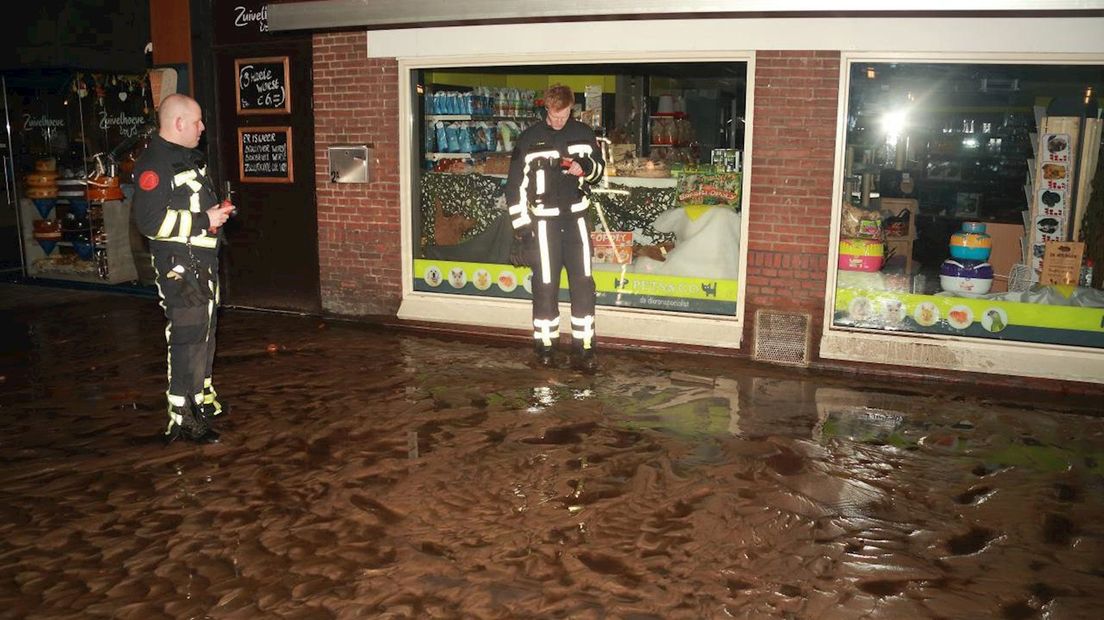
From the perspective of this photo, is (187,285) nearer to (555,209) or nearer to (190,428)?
(190,428)

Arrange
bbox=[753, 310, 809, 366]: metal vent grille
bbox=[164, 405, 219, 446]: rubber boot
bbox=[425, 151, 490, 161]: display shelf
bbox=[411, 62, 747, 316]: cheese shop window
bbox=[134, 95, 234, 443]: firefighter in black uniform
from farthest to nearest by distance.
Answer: bbox=[425, 151, 490, 161]: display shelf
bbox=[411, 62, 747, 316]: cheese shop window
bbox=[753, 310, 809, 366]: metal vent grille
bbox=[164, 405, 219, 446]: rubber boot
bbox=[134, 95, 234, 443]: firefighter in black uniform

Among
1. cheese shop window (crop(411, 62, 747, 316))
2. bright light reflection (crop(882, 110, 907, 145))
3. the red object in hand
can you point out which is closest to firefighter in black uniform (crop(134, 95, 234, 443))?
the red object in hand

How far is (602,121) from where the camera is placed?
9.62m

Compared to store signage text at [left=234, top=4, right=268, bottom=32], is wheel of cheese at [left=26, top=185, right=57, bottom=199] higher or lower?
lower

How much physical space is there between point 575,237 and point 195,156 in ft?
10.6

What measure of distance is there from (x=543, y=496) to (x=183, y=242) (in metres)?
2.72

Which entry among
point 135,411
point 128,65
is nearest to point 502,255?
point 135,411

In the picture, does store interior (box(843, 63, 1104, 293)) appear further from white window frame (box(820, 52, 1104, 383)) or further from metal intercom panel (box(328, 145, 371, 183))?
metal intercom panel (box(328, 145, 371, 183))

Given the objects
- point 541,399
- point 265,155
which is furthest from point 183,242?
point 265,155

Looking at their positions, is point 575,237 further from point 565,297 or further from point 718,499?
point 718,499

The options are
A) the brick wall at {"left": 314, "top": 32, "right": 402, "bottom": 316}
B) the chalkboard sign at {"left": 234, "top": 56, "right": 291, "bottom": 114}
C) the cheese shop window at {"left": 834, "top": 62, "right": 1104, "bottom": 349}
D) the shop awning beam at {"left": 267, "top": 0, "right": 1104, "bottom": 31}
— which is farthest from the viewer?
the chalkboard sign at {"left": 234, "top": 56, "right": 291, "bottom": 114}

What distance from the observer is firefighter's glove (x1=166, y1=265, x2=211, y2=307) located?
5539 mm

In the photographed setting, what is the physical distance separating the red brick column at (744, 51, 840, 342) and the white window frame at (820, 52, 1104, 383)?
0.07 m

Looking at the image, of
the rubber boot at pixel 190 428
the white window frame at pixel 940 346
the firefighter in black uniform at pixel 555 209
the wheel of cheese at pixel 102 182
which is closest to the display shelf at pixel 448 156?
the firefighter in black uniform at pixel 555 209
